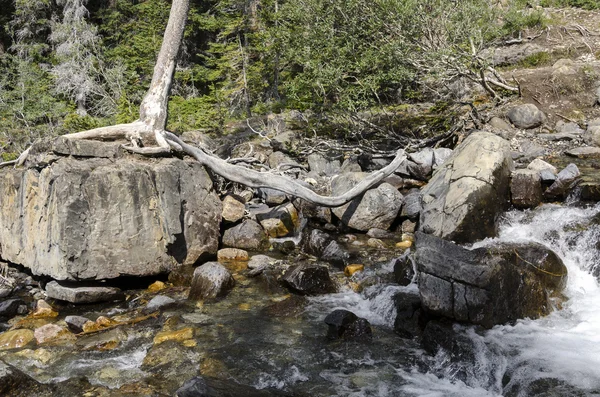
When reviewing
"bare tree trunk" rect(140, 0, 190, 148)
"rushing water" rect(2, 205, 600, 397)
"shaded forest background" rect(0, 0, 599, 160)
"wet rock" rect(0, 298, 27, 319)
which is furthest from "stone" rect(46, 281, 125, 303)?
"shaded forest background" rect(0, 0, 599, 160)

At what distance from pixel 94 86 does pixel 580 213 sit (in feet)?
58.1

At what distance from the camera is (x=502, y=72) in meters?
17.8

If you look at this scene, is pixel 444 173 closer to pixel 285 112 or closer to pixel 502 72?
pixel 285 112

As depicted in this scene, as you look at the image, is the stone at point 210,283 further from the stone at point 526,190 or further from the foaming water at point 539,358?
the stone at point 526,190

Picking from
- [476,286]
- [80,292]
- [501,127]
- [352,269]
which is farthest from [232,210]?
[501,127]

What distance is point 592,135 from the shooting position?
12.1m

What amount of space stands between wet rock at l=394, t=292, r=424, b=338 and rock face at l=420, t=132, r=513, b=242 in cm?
203

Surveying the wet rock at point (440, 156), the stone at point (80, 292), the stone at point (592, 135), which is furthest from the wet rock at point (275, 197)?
the stone at point (592, 135)

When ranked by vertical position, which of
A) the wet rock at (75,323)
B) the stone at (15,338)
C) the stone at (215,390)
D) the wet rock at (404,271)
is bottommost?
the stone at (15,338)

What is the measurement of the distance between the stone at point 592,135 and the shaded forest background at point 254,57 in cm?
307

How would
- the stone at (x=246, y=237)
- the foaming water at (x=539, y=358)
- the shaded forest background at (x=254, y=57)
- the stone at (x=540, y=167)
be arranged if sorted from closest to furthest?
the foaming water at (x=539, y=358), the stone at (x=540, y=167), the stone at (x=246, y=237), the shaded forest background at (x=254, y=57)

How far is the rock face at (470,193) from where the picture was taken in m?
8.30

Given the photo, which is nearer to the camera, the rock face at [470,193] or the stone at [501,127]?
the rock face at [470,193]

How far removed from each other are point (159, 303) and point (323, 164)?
754 cm
